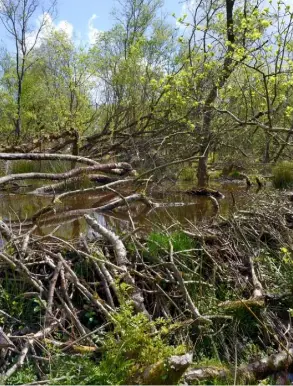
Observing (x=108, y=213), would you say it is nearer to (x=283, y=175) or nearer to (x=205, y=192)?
(x=205, y=192)

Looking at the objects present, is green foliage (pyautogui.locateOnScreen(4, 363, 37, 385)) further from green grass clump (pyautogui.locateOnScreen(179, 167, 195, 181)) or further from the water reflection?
green grass clump (pyautogui.locateOnScreen(179, 167, 195, 181))

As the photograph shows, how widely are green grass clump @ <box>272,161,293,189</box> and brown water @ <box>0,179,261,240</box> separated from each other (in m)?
2.14

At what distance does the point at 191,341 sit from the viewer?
398 centimetres

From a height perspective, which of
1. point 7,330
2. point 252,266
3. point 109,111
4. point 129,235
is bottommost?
point 7,330

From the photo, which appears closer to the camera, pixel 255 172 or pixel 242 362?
pixel 242 362

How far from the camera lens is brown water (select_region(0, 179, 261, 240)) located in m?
8.60

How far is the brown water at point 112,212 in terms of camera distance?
339 inches

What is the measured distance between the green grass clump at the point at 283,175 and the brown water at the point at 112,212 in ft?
7.02

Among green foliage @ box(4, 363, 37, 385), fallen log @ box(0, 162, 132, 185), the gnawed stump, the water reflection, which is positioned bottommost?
green foliage @ box(4, 363, 37, 385)

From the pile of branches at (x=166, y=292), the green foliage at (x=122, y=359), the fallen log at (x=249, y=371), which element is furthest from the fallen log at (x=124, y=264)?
the fallen log at (x=249, y=371)

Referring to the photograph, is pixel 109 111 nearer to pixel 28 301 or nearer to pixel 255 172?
pixel 255 172

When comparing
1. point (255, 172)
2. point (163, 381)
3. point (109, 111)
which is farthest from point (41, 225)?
point (109, 111)

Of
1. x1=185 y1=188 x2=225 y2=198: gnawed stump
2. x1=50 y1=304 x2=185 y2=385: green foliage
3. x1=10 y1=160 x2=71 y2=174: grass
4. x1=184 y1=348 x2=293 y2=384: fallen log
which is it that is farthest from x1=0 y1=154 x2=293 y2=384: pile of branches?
x1=10 y1=160 x2=71 y2=174: grass

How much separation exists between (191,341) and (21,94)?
931 inches
